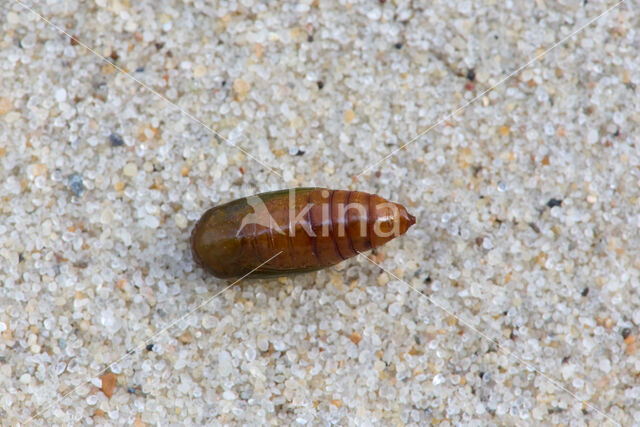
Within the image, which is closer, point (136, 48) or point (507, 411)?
point (507, 411)

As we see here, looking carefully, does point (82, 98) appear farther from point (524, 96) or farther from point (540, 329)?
point (540, 329)

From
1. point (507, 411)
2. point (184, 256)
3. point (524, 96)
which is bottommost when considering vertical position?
point (507, 411)

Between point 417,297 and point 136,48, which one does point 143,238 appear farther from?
point 417,297

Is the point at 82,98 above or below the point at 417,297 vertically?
above

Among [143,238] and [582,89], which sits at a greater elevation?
[582,89]

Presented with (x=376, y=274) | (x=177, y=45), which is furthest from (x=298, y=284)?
(x=177, y=45)

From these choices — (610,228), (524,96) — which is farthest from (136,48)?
(610,228)

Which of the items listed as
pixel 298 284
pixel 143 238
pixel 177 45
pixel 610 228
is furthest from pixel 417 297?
pixel 177 45

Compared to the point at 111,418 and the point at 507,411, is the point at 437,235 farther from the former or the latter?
the point at 111,418

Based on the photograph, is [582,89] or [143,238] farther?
[582,89]

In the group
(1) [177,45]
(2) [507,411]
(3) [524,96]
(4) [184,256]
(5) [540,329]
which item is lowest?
(2) [507,411]
